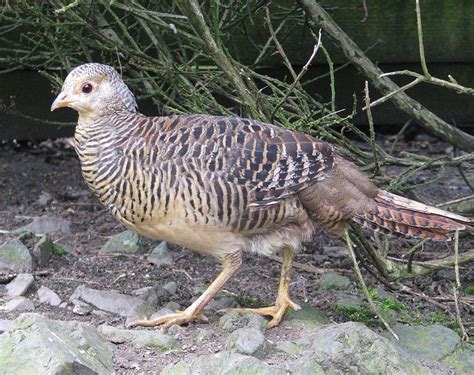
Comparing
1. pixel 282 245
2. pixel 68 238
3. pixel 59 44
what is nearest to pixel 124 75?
pixel 59 44

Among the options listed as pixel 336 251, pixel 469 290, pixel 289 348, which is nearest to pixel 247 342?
pixel 289 348

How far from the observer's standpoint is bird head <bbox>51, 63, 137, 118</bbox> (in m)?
4.15

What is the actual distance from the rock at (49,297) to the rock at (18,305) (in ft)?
0.31

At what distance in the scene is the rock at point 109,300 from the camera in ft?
13.9

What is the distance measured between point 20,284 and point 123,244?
95 centimetres

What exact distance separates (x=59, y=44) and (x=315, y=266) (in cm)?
209

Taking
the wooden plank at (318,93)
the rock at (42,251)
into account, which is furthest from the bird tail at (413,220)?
the wooden plank at (318,93)

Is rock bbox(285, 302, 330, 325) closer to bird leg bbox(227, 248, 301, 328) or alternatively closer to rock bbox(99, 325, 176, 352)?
bird leg bbox(227, 248, 301, 328)

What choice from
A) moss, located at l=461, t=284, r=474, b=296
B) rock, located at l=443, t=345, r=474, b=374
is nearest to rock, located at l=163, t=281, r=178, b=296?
rock, located at l=443, t=345, r=474, b=374

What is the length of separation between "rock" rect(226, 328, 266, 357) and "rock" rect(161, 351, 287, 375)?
0.49 ft

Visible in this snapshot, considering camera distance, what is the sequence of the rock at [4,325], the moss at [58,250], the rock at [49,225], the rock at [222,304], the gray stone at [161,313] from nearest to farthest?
the rock at [4,325] → the gray stone at [161,313] → the rock at [222,304] → the moss at [58,250] → the rock at [49,225]

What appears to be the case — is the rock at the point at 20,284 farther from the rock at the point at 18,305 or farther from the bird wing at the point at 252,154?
the bird wing at the point at 252,154

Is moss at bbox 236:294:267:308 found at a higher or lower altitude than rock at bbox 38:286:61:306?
lower

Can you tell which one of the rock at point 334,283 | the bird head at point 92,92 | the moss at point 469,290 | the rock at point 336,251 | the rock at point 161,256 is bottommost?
the rock at point 336,251
